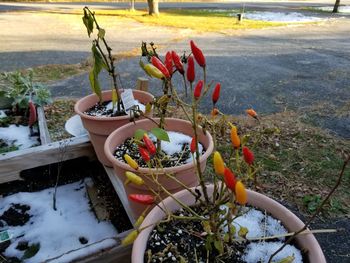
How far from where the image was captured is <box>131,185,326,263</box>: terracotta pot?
911 millimetres

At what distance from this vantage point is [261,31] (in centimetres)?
837

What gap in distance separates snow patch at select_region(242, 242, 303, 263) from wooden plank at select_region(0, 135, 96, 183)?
1118 millimetres

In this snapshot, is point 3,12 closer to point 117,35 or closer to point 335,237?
point 117,35

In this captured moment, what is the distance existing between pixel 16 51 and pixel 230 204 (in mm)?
6112

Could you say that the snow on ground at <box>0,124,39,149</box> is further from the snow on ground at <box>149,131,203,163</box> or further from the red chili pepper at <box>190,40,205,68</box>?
the red chili pepper at <box>190,40,205,68</box>

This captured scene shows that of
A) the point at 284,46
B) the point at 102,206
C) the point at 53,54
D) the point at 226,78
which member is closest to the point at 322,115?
the point at 226,78

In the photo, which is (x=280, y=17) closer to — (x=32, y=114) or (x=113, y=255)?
(x=32, y=114)

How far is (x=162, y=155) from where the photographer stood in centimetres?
146

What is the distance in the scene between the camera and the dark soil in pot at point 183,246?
3.11 ft

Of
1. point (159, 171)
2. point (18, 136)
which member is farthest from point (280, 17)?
point (159, 171)

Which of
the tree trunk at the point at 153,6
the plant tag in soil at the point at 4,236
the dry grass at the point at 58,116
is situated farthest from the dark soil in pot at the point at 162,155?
the tree trunk at the point at 153,6

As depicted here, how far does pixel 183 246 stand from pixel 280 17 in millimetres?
11752

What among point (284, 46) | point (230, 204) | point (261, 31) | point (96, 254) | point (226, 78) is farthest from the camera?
point (261, 31)

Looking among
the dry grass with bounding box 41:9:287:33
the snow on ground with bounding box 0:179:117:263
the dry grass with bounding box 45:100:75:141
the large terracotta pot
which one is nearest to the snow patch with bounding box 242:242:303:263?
the large terracotta pot
